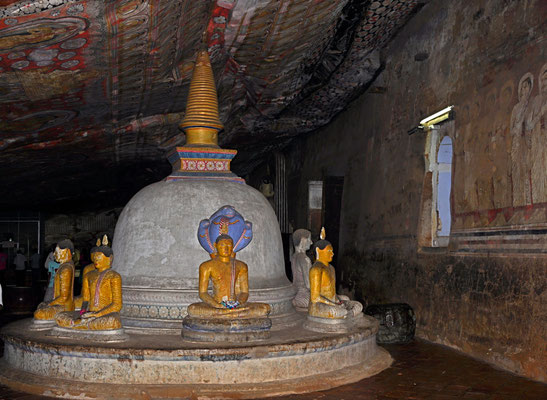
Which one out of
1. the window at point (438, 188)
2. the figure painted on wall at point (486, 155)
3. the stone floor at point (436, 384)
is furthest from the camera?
the window at point (438, 188)

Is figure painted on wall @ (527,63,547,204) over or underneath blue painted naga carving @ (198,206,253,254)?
over

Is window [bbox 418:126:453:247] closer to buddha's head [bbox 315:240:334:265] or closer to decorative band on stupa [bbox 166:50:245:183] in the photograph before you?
buddha's head [bbox 315:240:334:265]

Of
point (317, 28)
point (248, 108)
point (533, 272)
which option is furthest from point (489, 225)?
point (248, 108)

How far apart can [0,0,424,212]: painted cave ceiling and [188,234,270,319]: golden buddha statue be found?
286 cm

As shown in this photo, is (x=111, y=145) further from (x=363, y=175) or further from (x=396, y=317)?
(x=396, y=317)

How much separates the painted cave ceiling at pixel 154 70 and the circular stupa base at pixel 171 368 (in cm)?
330

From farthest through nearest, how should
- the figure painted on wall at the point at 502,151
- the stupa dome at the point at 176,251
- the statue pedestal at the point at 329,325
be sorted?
the figure painted on wall at the point at 502,151
the stupa dome at the point at 176,251
the statue pedestal at the point at 329,325

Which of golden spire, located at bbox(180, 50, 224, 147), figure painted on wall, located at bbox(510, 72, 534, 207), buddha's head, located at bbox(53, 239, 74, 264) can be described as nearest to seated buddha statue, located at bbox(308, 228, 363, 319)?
golden spire, located at bbox(180, 50, 224, 147)

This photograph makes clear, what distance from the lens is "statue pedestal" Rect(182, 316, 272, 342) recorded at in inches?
215

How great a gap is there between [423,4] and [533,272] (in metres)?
5.01

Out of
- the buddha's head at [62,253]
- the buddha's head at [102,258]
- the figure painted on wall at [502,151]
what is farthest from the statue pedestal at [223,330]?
the figure painted on wall at [502,151]

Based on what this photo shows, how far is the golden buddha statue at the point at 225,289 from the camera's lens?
571cm

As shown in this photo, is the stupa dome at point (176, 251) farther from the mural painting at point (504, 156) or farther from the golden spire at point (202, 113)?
the mural painting at point (504, 156)

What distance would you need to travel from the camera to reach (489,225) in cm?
710
